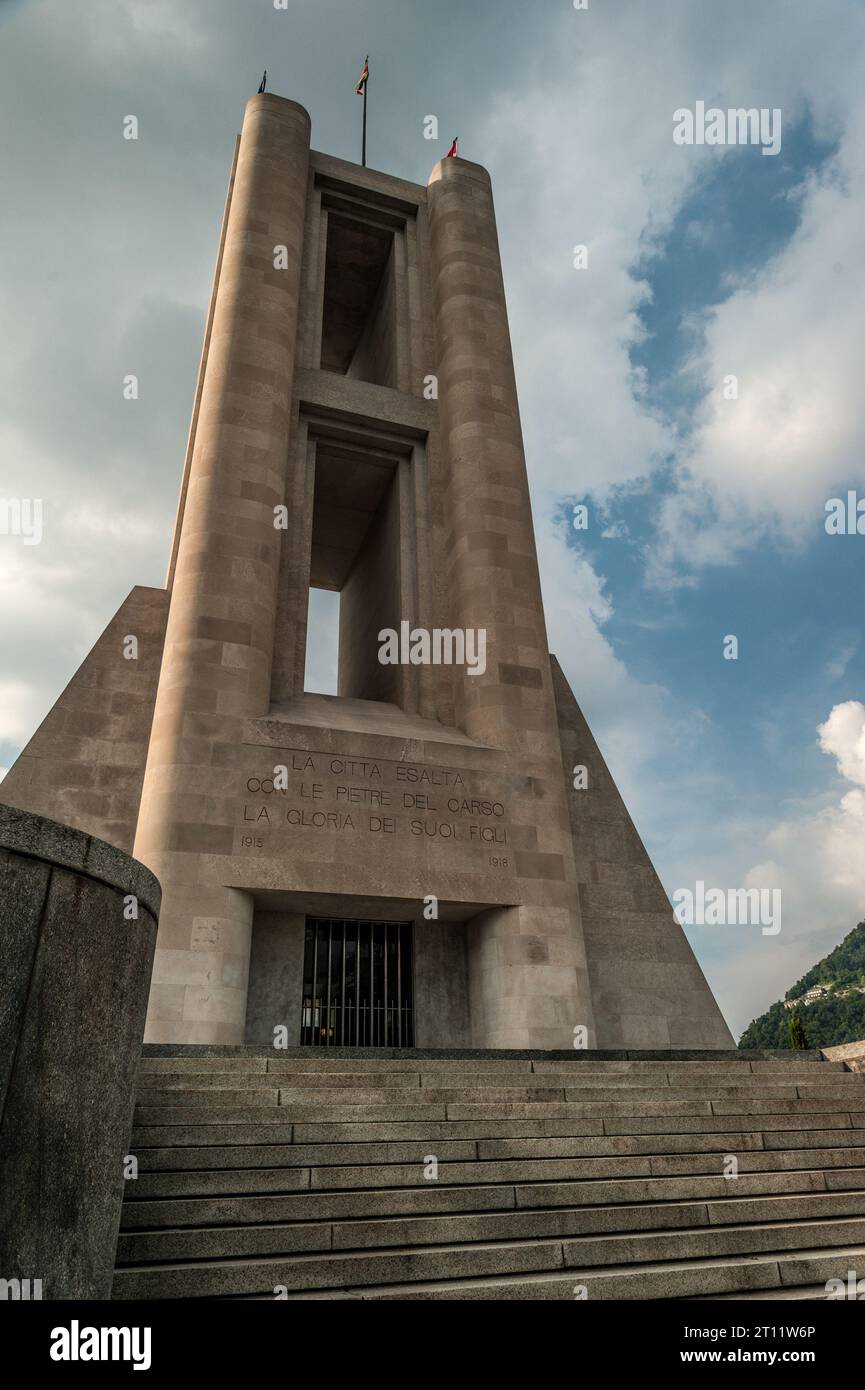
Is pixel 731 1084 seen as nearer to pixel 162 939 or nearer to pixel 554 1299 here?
pixel 554 1299

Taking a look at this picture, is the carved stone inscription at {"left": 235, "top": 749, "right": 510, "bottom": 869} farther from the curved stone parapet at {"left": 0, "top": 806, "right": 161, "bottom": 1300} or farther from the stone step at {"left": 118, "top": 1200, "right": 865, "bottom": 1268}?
the curved stone parapet at {"left": 0, "top": 806, "right": 161, "bottom": 1300}

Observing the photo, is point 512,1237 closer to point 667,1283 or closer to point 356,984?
point 667,1283

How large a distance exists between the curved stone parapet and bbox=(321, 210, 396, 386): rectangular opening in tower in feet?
62.0

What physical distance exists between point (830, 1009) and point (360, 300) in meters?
109

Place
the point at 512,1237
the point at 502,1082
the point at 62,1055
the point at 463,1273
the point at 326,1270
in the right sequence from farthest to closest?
the point at 502,1082, the point at 512,1237, the point at 463,1273, the point at 326,1270, the point at 62,1055

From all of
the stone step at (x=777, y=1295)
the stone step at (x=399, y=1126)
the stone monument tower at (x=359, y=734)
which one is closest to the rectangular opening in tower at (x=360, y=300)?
the stone monument tower at (x=359, y=734)

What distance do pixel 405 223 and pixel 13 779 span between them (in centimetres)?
1746

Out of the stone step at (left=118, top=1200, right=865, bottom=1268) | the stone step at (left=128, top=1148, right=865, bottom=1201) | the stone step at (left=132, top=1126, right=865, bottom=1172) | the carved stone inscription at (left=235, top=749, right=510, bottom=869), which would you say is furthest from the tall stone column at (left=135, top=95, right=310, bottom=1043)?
the stone step at (left=118, top=1200, right=865, bottom=1268)

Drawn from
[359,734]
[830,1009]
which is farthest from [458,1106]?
[830,1009]

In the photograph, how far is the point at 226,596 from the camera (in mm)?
15531

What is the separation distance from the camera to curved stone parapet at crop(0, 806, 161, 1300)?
387 cm

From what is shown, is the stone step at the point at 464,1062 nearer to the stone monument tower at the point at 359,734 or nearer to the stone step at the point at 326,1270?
the stone step at the point at 326,1270

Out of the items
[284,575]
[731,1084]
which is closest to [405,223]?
[284,575]

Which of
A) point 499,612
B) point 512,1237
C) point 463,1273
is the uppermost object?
point 499,612
